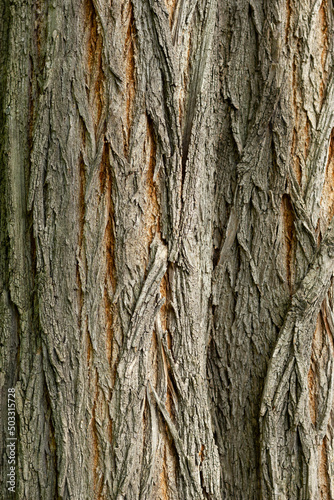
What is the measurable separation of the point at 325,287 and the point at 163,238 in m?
0.67

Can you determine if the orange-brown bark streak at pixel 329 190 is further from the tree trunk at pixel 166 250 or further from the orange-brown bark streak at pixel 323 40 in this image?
the orange-brown bark streak at pixel 323 40

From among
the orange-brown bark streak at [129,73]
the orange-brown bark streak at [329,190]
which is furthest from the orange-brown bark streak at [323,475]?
the orange-brown bark streak at [129,73]

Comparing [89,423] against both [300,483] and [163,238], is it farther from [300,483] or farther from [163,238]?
[300,483]

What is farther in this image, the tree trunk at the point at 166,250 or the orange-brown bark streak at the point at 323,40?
the orange-brown bark streak at the point at 323,40

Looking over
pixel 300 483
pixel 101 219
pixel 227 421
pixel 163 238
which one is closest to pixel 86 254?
pixel 101 219

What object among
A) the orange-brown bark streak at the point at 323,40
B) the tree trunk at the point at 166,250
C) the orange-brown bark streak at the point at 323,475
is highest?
the orange-brown bark streak at the point at 323,40

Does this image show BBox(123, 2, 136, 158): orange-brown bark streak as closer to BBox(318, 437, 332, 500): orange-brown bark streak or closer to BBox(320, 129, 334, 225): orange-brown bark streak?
BBox(320, 129, 334, 225): orange-brown bark streak

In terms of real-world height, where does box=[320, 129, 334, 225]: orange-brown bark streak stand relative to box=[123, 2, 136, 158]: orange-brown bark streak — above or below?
below

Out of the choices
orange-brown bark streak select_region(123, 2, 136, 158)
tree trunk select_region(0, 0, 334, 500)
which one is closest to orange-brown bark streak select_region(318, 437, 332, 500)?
tree trunk select_region(0, 0, 334, 500)

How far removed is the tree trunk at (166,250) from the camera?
6.42 feet

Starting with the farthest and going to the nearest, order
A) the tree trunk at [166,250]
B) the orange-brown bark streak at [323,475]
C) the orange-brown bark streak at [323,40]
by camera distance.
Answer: the orange-brown bark streak at [323,40] → the orange-brown bark streak at [323,475] → the tree trunk at [166,250]

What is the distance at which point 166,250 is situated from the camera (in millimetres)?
2047

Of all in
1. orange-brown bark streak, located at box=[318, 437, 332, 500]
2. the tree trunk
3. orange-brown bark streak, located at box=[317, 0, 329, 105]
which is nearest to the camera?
the tree trunk

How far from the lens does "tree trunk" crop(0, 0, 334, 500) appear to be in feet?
6.42
